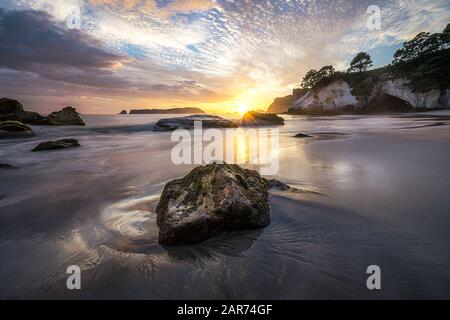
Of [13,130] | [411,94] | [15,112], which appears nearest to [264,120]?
[13,130]

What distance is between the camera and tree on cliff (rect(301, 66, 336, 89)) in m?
55.1

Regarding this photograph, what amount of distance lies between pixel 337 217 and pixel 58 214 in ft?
12.1

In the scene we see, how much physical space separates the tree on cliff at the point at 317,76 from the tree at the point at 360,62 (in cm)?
469

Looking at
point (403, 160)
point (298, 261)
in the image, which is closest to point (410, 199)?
point (298, 261)

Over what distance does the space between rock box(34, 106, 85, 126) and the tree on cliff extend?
5088 centimetres

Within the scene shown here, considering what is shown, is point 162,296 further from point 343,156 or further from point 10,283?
point 343,156

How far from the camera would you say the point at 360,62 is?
5475 centimetres

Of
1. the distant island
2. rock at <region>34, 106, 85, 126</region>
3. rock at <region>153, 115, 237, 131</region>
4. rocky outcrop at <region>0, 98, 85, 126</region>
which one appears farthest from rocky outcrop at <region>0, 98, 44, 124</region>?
the distant island

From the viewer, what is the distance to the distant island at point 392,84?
35.3m

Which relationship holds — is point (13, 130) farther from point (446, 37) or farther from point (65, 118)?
point (446, 37)

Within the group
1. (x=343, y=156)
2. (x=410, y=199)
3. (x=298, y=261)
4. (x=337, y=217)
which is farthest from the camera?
(x=343, y=156)

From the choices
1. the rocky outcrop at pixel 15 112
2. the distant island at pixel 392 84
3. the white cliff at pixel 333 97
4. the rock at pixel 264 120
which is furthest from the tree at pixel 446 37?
the rocky outcrop at pixel 15 112

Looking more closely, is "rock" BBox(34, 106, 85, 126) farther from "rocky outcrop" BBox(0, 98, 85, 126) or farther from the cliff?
the cliff
